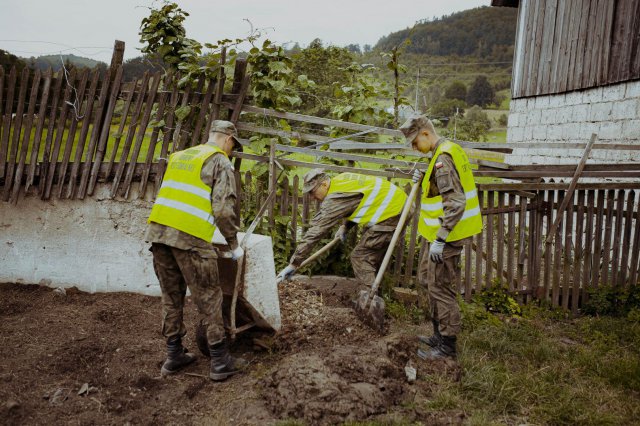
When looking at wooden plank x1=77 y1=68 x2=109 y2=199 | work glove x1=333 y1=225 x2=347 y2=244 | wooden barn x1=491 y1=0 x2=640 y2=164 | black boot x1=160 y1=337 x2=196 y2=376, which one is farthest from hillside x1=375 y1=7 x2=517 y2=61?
black boot x1=160 y1=337 x2=196 y2=376

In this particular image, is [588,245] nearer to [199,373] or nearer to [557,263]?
[557,263]

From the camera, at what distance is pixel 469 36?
75.9 meters

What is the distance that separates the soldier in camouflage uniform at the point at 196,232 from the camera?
375cm

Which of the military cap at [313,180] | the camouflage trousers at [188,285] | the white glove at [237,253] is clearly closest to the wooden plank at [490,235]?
the military cap at [313,180]

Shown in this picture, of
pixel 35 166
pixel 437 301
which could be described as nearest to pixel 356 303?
pixel 437 301

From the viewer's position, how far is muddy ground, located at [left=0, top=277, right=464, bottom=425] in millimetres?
3371

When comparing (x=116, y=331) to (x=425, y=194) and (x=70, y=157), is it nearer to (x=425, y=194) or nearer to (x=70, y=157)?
(x=70, y=157)

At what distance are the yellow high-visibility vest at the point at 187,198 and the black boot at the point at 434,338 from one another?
230cm

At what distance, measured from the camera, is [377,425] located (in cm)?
318

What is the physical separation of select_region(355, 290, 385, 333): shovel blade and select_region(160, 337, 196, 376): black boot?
179 cm

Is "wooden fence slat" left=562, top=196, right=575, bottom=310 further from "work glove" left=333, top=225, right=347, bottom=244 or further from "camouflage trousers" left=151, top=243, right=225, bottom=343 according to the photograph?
"camouflage trousers" left=151, top=243, right=225, bottom=343

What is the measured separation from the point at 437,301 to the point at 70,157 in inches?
174

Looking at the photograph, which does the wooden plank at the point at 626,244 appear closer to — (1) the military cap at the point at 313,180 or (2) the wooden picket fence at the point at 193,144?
(2) the wooden picket fence at the point at 193,144

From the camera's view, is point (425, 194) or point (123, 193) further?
point (123, 193)
